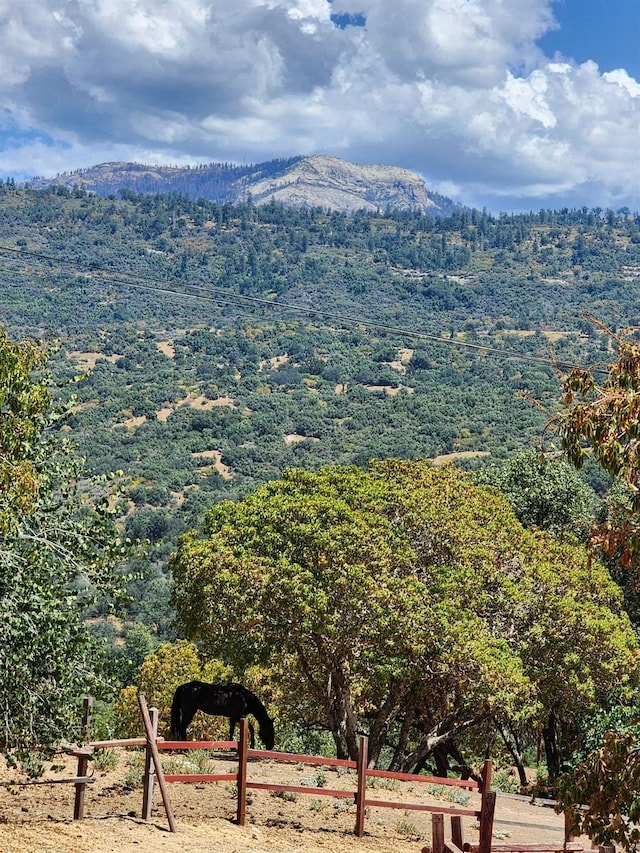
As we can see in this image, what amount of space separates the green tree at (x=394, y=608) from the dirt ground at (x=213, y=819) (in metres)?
2.85

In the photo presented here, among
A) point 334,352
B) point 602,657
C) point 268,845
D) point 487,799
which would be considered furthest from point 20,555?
point 334,352

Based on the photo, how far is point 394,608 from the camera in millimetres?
20891

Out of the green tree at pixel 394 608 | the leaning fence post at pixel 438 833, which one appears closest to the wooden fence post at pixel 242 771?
the green tree at pixel 394 608

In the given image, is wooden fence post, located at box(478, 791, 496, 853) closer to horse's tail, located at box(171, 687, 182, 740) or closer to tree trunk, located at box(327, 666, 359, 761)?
horse's tail, located at box(171, 687, 182, 740)

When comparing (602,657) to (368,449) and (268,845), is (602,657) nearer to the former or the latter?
(268,845)

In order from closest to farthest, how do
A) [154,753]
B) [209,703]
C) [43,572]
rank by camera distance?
[43,572], [154,753], [209,703]

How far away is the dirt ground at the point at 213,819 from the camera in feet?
42.3

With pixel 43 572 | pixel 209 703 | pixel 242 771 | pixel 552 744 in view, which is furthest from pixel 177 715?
pixel 552 744

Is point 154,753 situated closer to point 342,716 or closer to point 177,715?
point 177,715

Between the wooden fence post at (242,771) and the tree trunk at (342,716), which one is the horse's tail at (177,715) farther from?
the wooden fence post at (242,771)

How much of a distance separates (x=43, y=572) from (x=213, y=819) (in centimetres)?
546

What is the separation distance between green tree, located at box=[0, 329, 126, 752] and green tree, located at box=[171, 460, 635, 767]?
844 cm

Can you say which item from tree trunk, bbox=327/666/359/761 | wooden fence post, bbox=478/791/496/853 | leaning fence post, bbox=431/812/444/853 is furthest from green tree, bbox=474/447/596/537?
wooden fence post, bbox=478/791/496/853

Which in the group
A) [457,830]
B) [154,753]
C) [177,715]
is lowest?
[177,715]
